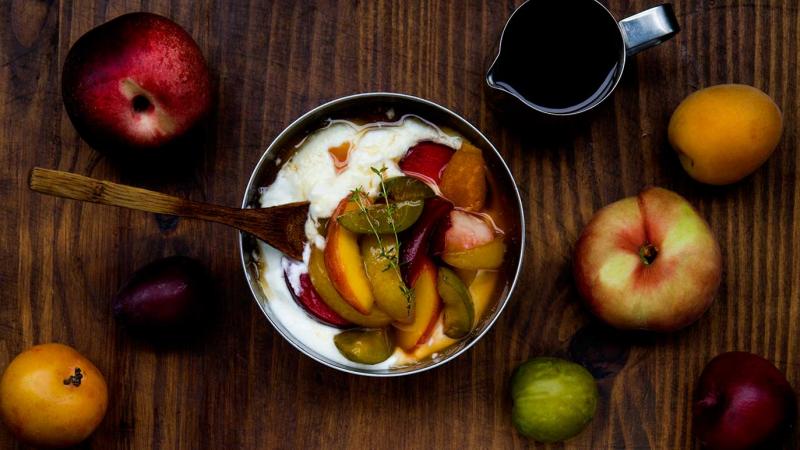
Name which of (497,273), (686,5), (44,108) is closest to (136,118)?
(44,108)

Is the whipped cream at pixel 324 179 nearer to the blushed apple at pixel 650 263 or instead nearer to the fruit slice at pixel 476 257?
the fruit slice at pixel 476 257

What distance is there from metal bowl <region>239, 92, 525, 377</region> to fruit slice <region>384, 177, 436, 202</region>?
0.11 m

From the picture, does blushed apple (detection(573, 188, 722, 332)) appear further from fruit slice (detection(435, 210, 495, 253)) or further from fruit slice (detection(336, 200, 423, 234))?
fruit slice (detection(336, 200, 423, 234))

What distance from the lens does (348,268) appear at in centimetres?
110

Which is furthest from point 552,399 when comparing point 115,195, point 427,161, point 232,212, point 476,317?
point 115,195

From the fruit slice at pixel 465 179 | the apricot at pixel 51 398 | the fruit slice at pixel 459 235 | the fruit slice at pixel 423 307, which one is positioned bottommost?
the apricot at pixel 51 398

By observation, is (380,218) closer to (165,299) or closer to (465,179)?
(465,179)

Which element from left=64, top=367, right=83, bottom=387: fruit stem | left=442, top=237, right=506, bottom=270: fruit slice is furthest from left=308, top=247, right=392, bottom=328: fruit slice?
left=64, top=367, right=83, bottom=387: fruit stem

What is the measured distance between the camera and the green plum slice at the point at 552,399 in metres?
1.16

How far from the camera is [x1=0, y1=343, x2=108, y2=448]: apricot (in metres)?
1.14

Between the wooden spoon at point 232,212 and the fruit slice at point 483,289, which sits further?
the fruit slice at point 483,289

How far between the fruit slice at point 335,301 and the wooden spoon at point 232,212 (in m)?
0.04

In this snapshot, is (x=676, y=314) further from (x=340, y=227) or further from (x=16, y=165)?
(x=16, y=165)

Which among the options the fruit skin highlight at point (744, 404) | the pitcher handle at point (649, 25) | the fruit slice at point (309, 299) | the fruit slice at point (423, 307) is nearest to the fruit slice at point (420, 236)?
the fruit slice at point (423, 307)
